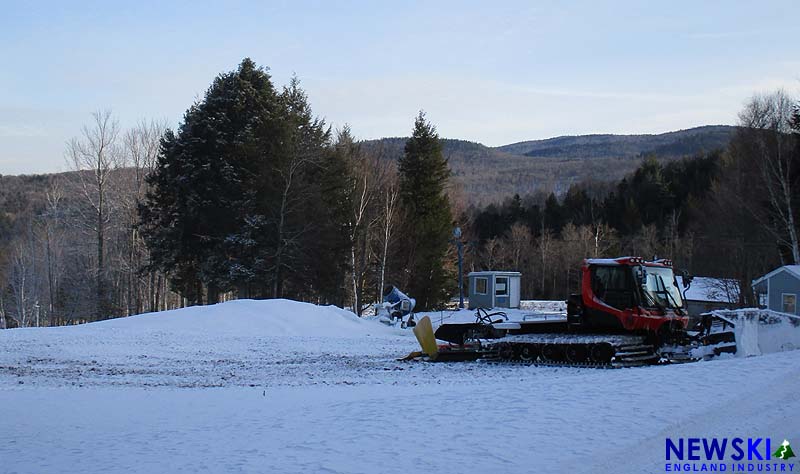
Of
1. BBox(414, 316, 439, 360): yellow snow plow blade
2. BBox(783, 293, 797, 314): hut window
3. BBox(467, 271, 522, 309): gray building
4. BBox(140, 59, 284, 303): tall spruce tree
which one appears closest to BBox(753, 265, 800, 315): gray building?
BBox(783, 293, 797, 314): hut window

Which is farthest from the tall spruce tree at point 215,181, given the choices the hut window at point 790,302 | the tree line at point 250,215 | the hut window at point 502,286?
the hut window at point 790,302

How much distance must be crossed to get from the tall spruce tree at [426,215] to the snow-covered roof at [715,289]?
15914 millimetres

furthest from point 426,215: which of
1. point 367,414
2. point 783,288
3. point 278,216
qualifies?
point 367,414

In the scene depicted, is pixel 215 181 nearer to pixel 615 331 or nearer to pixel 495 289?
pixel 495 289

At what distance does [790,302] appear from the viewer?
31766 millimetres

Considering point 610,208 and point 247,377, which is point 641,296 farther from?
point 610,208

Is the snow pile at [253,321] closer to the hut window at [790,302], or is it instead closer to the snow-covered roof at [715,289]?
the snow-covered roof at [715,289]

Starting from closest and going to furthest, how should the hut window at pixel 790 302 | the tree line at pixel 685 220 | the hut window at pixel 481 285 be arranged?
the hut window at pixel 790 302 → the tree line at pixel 685 220 → the hut window at pixel 481 285

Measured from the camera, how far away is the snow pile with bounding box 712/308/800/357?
52.5 feet

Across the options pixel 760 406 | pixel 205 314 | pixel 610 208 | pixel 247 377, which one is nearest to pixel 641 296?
pixel 760 406

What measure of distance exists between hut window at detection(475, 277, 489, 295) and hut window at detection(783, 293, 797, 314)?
1880 centimetres

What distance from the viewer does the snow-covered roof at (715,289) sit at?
40.5 m

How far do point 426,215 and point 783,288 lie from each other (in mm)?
25044

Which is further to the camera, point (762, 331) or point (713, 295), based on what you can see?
point (713, 295)
